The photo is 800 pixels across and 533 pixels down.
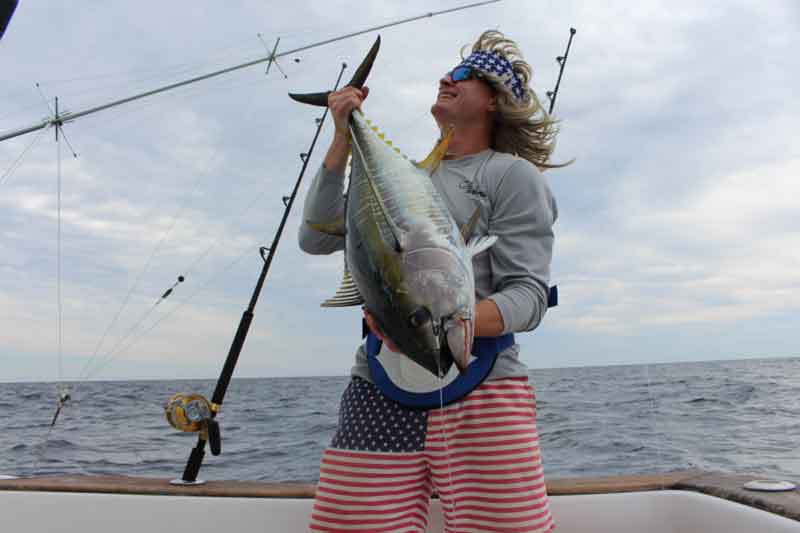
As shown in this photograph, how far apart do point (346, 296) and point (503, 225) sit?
0.43 m

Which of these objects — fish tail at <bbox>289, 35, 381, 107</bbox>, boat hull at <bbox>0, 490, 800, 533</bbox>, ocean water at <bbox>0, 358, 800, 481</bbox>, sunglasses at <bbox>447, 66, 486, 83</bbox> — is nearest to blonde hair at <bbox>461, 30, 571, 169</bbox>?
sunglasses at <bbox>447, 66, 486, 83</bbox>

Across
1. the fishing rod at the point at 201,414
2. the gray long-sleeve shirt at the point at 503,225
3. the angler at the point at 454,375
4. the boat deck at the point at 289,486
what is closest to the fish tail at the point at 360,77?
the angler at the point at 454,375

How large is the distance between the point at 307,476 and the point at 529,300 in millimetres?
4826

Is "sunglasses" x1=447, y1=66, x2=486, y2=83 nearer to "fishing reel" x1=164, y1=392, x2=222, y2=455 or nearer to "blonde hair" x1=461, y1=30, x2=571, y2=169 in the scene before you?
"blonde hair" x1=461, y1=30, x2=571, y2=169

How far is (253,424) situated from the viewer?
1167 cm

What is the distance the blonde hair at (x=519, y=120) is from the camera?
1.62 m

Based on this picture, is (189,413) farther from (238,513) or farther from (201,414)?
(238,513)

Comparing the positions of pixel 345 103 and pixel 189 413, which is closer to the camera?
pixel 345 103

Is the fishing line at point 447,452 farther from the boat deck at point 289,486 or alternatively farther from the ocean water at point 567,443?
the ocean water at point 567,443

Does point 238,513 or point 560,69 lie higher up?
point 560,69

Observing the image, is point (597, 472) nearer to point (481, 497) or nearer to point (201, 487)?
point (201, 487)

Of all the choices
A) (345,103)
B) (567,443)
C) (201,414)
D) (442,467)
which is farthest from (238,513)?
(567,443)

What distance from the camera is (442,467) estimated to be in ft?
4.50

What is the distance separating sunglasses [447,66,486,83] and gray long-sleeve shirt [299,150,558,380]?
0.66ft
